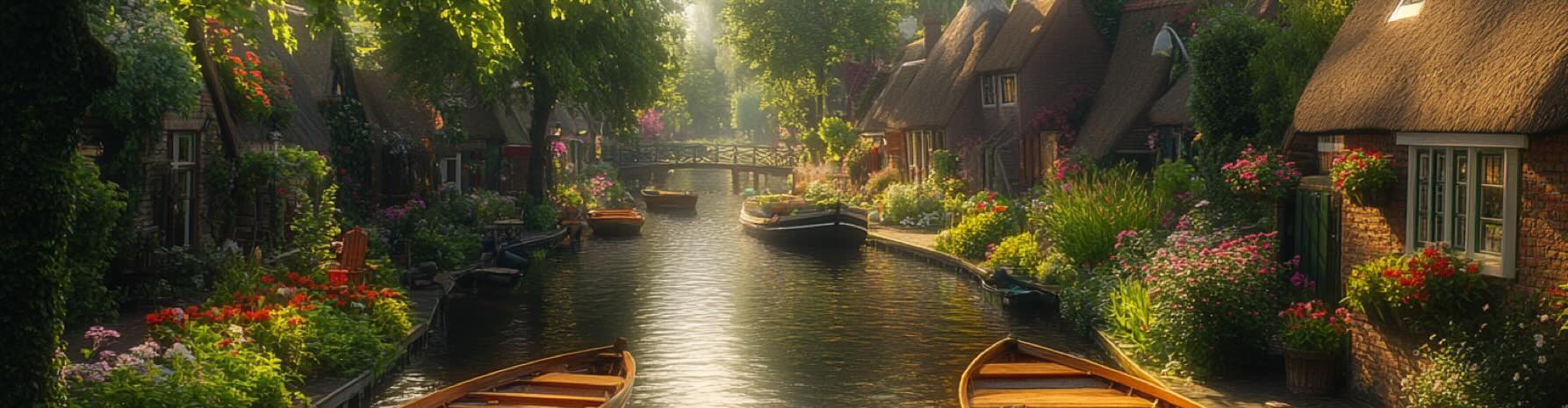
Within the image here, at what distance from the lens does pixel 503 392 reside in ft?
55.4

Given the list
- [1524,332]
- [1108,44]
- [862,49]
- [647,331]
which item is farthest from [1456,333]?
[862,49]

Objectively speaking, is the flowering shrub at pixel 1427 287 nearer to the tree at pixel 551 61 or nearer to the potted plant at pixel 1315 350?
the potted plant at pixel 1315 350

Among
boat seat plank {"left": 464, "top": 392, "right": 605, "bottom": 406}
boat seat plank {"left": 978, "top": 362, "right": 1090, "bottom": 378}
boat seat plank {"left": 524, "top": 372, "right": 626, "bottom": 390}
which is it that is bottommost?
boat seat plank {"left": 464, "top": 392, "right": 605, "bottom": 406}

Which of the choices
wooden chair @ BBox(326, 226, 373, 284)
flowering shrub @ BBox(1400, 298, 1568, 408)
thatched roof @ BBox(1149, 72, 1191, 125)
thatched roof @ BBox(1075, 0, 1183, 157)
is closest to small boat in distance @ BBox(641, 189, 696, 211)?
thatched roof @ BBox(1075, 0, 1183, 157)

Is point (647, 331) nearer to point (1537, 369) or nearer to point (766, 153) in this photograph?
point (1537, 369)

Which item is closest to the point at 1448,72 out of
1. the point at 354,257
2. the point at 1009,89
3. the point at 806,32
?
the point at 354,257

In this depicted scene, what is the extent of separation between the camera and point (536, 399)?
16344 mm

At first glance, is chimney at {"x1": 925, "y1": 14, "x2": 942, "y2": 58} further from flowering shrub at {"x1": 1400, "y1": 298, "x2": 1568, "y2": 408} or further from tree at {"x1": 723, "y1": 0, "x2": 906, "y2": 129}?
flowering shrub at {"x1": 1400, "y1": 298, "x2": 1568, "y2": 408}

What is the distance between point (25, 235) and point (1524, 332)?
38.0ft

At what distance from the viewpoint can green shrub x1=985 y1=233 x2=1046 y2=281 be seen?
30.1 meters

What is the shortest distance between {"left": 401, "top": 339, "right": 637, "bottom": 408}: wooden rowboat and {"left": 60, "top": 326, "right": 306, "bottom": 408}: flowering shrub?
143 cm

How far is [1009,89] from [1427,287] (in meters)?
33.4

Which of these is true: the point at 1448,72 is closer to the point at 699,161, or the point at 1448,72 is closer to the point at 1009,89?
the point at 1009,89

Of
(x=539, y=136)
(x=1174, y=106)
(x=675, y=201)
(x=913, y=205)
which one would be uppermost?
(x=1174, y=106)
